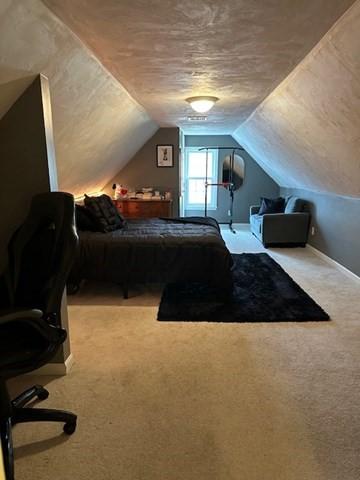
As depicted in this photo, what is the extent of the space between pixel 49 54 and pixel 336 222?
4.05m

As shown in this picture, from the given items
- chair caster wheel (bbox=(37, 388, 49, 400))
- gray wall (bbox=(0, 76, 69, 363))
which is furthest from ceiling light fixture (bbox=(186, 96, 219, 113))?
chair caster wheel (bbox=(37, 388, 49, 400))

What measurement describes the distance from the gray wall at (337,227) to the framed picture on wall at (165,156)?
2.64 meters

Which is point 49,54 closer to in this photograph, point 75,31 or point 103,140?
point 75,31

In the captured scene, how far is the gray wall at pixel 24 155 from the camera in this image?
6.53 ft

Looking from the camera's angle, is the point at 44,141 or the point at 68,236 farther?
the point at 44,141

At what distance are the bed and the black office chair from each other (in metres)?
1.43

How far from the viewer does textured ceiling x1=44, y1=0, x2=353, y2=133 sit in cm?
169

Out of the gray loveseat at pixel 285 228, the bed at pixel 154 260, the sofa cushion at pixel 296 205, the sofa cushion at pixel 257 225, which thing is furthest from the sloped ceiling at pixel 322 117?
the bed at pixel 154 260

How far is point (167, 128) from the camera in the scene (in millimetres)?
6133

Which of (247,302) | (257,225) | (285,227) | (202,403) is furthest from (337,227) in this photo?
(202,403)

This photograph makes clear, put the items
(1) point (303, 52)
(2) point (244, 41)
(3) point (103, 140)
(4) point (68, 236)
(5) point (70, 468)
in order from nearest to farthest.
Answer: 1. (5) point (70, 468)
2. (4) point (68, 236)
3. (2) point (244, 41)
4. (1) point (303, 52)
5. (3) point (103, 140)

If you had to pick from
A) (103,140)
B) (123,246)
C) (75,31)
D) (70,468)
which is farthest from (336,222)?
(70,468)

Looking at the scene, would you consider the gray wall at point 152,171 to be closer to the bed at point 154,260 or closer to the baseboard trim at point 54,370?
the bed at point 154,260

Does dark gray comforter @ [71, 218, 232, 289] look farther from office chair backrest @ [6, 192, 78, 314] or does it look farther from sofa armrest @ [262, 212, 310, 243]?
sofa armrest @ [262, 212, 310, 243]
